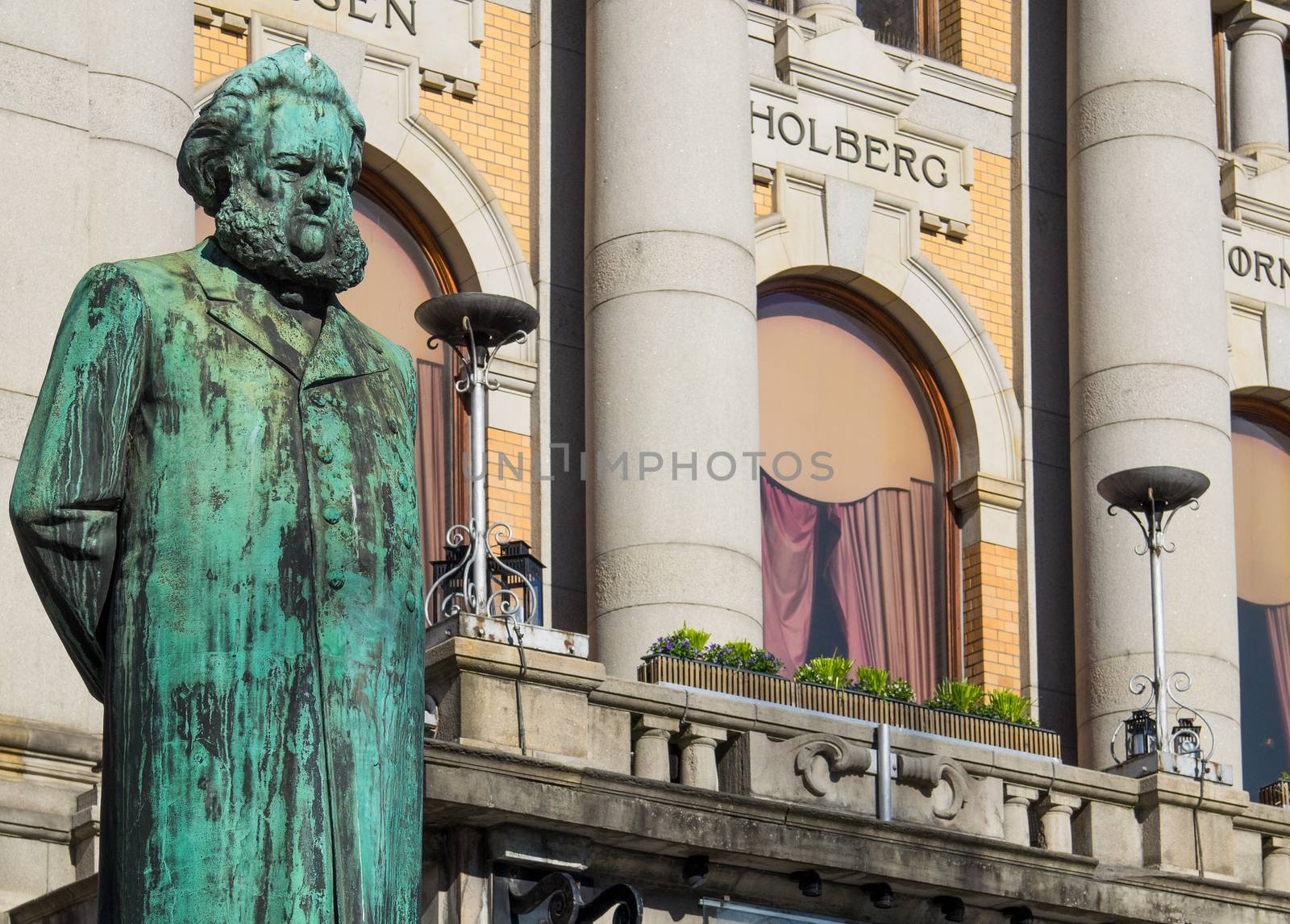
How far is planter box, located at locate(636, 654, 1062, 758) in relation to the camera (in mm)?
16828

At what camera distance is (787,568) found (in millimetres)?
23703

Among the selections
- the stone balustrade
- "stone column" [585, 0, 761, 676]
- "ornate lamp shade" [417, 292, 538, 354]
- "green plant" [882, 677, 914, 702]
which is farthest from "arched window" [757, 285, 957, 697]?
"ornate lamp shade" [417, 292, 538, 354]

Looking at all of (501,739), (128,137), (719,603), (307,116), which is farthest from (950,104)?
(307,116)

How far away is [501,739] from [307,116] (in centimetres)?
873

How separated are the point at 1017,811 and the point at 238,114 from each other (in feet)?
39.7

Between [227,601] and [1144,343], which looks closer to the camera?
[227,601]

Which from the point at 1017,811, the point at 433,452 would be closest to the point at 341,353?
the point at 1017,811

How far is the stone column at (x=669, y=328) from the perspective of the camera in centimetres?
2011

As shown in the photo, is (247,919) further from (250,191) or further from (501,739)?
(501,739)

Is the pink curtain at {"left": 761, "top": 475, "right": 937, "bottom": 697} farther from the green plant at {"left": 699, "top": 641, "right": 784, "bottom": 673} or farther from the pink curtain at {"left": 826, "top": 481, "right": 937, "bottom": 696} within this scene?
the green plant at {"left": 699, "top": 641, "right": 784, "bottom": 673}

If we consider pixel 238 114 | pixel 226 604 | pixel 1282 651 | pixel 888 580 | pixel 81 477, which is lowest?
pixel 226 604

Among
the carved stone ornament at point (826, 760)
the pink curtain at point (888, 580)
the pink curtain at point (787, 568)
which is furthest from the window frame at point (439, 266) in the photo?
the carved stone ornament at point (826, 760)

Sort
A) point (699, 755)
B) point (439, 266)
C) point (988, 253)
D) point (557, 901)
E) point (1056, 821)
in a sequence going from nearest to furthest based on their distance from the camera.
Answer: point (557, 901) → point (699, 755) → point (1056, 821) → point (439, 266) → point (988, 253)

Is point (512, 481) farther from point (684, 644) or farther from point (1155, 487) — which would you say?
point (1155, 487)
